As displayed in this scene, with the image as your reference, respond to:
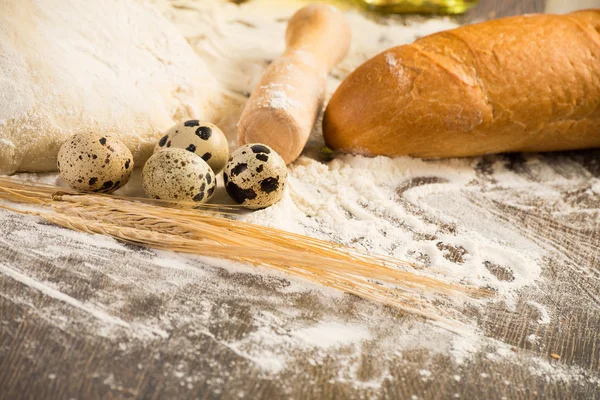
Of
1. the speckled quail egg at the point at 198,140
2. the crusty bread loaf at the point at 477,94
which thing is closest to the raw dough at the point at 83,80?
the speckled quail egg at the point at 198,140

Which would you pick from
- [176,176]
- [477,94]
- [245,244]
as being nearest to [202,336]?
[245,244]

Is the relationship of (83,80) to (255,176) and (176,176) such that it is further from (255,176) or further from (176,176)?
(255,176)

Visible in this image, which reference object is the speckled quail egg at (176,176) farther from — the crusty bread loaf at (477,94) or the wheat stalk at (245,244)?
the crusty bread loaf at (477,94)

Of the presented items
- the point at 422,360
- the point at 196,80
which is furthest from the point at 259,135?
the point at 422,360

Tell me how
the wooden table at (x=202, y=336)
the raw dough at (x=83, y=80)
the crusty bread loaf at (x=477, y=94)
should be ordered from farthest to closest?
the crusty bread loaf at (x=477, y=94), the raw dough at (x=83, y=80), the wooden table at (x=202, y=336)

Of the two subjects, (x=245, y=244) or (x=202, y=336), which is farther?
(x=245, y=244)

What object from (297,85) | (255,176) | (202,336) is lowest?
(202,336)
